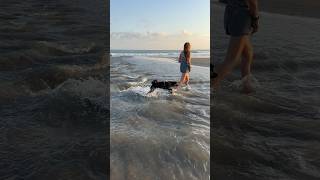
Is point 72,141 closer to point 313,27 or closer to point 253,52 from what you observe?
point 253,52

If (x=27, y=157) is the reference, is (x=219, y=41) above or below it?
above

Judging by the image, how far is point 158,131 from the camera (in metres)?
4.43

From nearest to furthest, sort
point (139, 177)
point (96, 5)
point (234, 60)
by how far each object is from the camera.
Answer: point (139, 177) < point (234, 60) < point (96, 5)

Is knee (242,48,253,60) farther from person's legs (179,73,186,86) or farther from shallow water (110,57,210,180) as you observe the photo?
person's legs (179,73,186,86)

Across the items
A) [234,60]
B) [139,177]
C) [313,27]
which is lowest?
[139,177]

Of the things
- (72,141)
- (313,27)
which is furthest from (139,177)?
(313,27)

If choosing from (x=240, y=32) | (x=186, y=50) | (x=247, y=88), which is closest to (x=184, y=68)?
(x=186, y=50)

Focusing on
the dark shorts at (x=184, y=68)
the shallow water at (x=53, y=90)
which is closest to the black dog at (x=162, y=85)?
the dark shorts at (x=184, y=68)

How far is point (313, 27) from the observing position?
4840 millimetres

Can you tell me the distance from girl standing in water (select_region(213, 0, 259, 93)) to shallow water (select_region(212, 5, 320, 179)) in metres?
0.08

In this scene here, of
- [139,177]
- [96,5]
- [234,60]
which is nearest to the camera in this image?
[139,177]

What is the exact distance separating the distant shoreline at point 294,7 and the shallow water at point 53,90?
162 cm

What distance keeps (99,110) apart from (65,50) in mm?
718

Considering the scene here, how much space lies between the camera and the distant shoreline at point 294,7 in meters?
4.70
